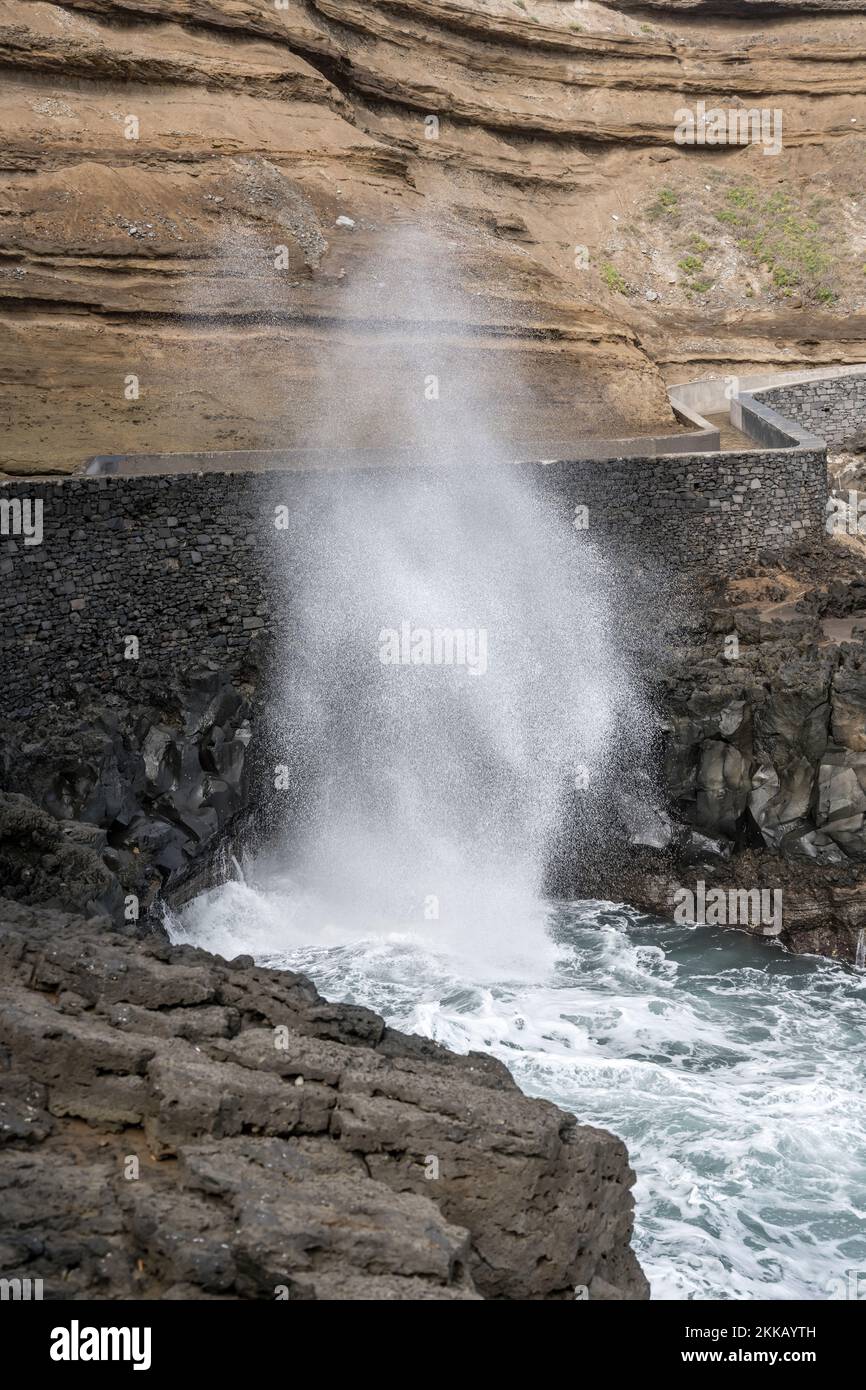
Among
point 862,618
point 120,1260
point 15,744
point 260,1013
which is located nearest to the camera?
point 120,1260

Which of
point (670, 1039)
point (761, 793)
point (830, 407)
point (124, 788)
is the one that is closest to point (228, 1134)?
point (670, 1039)

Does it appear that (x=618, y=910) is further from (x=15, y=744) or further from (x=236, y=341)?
(x=236, y=341)

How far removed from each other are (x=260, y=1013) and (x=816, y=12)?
2718cm

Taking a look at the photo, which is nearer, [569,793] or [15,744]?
[15,744]

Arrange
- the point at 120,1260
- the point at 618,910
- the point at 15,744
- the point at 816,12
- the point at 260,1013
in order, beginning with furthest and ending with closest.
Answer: the point at 816,12
the point at 618,910
the point at 15,744
the point at 260,1013
the point at 120,1260

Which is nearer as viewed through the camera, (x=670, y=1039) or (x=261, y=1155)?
(x=261, y=1155)

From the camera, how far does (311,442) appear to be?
1675 centimetres

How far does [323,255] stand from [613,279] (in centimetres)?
849

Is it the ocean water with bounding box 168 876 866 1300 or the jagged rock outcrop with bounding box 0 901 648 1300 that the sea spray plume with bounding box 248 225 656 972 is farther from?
the jagged rock outcrop with bounding box 0 901 648 1300

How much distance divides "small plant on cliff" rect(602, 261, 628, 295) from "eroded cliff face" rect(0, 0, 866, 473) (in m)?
0.06

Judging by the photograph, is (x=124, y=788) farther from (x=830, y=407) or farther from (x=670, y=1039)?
(x=830, y=407)

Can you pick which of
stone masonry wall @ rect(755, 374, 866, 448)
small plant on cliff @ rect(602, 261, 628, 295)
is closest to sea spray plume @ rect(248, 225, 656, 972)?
stone masonry wall @ rect(755, 374, 866, 448)

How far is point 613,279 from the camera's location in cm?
2461

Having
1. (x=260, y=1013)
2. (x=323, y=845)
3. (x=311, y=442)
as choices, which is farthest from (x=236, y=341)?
(x=260, y=1013)
